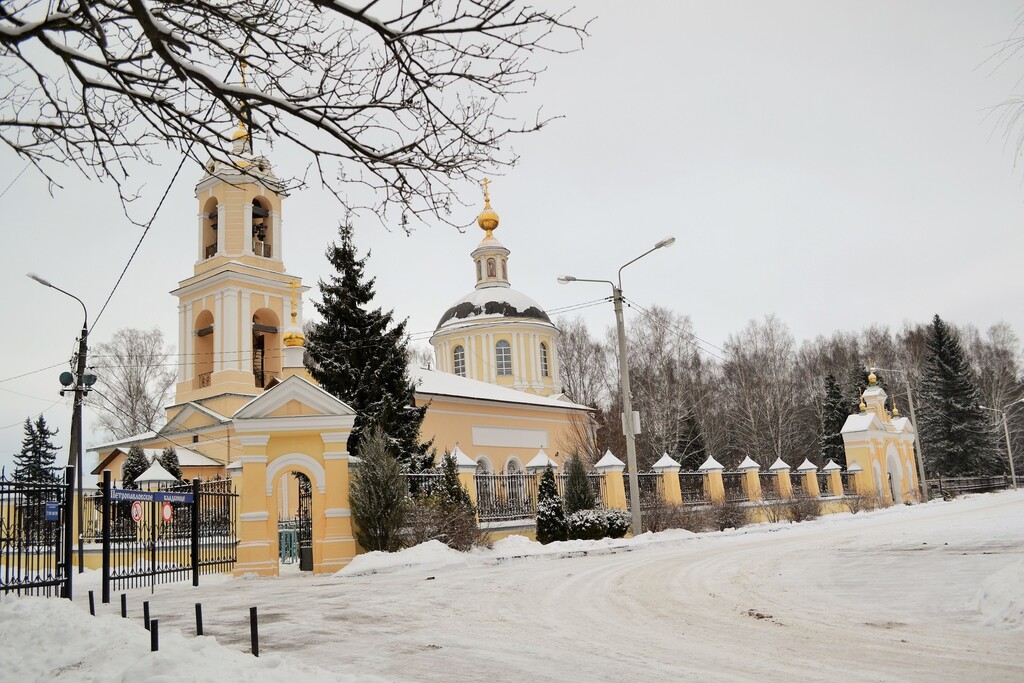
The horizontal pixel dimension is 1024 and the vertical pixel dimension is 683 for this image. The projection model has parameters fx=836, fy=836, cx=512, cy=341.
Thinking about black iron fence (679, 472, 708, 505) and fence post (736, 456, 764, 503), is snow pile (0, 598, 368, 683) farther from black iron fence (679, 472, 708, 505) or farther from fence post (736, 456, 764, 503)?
fence post (736, 456, 764, 503)

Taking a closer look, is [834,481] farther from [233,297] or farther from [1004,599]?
[1004,599]

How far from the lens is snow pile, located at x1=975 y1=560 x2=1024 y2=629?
823 cm

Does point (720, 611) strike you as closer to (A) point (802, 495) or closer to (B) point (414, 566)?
(B) point (414, 566)

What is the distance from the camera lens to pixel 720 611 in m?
10.1

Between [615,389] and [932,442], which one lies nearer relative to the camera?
[932,442]

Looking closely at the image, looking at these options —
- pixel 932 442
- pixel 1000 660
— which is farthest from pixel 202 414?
pixel 932 442

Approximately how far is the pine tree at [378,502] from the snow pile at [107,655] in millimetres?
9543

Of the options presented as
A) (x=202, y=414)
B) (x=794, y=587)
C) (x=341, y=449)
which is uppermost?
(x=202, y=414)

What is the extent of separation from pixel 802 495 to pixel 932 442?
29.8 m

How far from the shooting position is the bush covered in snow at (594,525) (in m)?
21.9

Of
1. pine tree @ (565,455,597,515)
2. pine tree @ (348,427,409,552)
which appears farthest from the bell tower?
pine tree @ (348,427,409,552)

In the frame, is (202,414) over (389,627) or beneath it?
over

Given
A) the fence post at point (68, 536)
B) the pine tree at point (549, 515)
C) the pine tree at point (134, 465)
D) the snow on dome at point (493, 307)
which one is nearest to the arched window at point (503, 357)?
the snow on dome at point (493, 307)

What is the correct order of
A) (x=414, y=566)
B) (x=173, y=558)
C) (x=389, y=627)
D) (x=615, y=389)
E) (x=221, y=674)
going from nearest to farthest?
(x=221, y=674), (x=389, y=627), (x=414, y=566), (x=173, y=558), (x=615, y=389)
